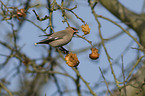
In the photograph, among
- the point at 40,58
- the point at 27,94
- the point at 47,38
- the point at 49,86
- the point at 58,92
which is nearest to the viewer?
the point at 47,38

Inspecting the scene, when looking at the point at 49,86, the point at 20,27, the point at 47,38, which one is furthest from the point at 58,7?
the point at 49,86

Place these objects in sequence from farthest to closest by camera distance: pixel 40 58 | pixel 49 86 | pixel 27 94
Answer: pixel 49 86 < pixel 27 94 < pixel 40 58

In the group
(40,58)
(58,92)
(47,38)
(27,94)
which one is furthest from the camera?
(27,94)

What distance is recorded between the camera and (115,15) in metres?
5.12

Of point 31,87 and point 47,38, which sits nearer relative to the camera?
point 47,38

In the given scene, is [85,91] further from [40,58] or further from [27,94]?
[27,94]

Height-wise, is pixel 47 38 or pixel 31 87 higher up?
pixel 31 87

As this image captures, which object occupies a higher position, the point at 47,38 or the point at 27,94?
the point at 27,94

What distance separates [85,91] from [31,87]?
183 centimetres

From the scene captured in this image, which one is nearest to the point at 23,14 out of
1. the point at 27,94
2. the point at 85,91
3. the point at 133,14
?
the point at 85,91

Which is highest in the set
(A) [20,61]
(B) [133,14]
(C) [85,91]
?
(B) [133,14]

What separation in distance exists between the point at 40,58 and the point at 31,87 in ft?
3.17

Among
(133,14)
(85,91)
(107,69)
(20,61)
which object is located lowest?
(85,91)

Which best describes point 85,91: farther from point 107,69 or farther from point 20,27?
point 20,27
